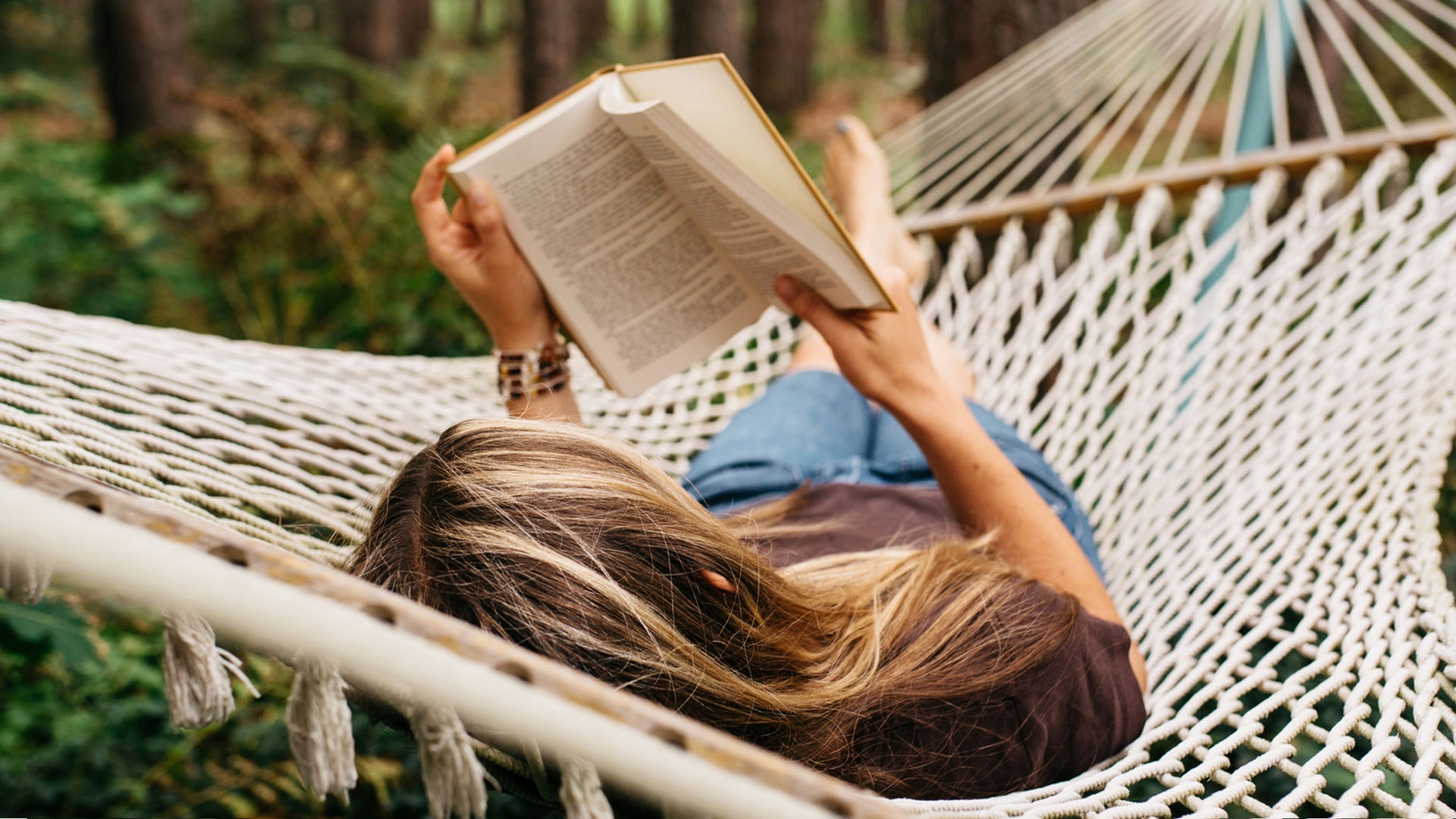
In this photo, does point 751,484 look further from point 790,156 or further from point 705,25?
point 705,25

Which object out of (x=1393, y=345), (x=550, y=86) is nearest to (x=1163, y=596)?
(x=1393, y=345)

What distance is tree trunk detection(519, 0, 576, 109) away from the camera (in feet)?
10.1

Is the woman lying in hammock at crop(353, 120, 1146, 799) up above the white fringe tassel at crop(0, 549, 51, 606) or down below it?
below

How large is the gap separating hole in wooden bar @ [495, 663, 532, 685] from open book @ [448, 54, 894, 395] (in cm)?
48

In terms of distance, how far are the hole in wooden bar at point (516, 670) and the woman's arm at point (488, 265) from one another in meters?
0.55

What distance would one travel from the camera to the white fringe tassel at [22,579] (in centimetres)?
41

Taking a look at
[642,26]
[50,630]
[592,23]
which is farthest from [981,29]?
[642,26]

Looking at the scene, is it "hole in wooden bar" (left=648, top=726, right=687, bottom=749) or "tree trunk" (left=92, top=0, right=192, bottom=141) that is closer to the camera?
"hole in wooden bar" (left=648, top=726, right=687, bottom=749)

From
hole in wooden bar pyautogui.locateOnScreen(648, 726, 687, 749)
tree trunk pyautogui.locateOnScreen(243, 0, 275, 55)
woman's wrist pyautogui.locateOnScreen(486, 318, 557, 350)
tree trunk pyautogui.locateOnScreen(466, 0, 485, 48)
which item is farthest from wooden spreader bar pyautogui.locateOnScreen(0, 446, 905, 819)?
tree trunk pyautogui.locateOnScreen(466, 0, 485, 48)

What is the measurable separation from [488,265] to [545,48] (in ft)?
7.83

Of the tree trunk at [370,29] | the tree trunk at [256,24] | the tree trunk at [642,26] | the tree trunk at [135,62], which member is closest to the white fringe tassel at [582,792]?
the tree trunk at [135,62]

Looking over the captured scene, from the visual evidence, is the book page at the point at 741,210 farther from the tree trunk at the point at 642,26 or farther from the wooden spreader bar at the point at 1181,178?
the tree trunk at the point at 642,26

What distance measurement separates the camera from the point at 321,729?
462 mm

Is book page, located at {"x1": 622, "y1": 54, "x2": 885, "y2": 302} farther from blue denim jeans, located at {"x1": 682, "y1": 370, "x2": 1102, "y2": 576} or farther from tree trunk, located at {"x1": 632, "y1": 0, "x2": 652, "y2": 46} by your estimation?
tree trunk, located at {"x1": 632, "y1": 0, "x2": 652, "y2": 46}
